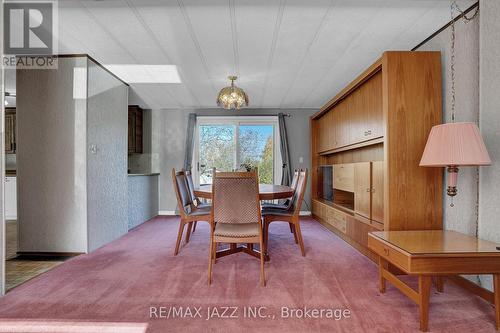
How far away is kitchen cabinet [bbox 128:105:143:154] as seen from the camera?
5.36 metres

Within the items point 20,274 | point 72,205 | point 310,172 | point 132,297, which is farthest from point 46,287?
point 310,172

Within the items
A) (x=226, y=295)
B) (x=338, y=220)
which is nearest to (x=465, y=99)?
(x=338, y=220)

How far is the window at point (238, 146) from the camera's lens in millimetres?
5691

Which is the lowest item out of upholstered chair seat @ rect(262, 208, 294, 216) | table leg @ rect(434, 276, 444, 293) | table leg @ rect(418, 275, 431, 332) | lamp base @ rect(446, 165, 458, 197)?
table leg @ rect(434, 276, 444, 293)

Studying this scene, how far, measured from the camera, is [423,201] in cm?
239

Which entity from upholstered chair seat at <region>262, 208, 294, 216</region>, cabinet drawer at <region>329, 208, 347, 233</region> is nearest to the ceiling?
upholstered chair seat at <region>262, 208, 294, 216</region>

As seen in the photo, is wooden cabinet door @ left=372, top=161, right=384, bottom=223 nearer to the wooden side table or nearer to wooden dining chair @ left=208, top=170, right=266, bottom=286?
the wooden side table

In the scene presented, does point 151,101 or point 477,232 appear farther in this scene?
point 151,101

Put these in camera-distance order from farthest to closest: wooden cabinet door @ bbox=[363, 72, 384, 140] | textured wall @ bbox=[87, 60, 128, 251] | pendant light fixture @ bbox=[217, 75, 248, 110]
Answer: pendant light fixture @ bbox=[217, 75, 248, 110] → textured wall @ bbox=[87, 60, 128, 251] → wooden cabinet door @ bbox=[363, 72, 384, 140]

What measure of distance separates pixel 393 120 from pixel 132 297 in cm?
267

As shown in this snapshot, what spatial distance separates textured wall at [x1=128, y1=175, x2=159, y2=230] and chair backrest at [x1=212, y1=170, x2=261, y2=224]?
8.57ft

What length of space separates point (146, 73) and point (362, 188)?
10.6 ft

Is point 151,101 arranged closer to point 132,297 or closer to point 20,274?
point 20,274

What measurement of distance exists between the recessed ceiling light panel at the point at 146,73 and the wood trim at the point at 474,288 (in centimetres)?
373
